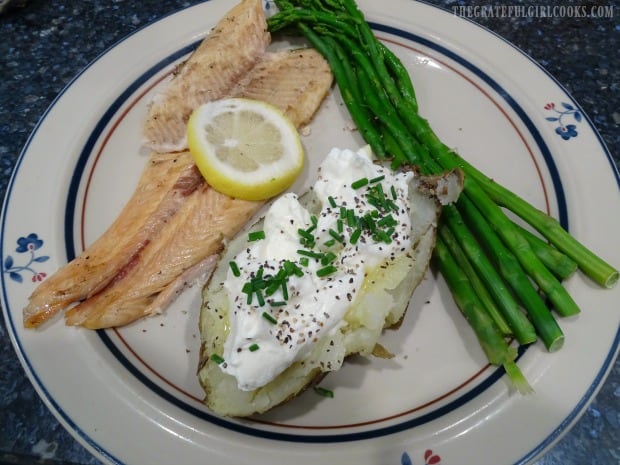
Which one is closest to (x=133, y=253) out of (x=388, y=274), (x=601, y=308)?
(x=388, y=274)

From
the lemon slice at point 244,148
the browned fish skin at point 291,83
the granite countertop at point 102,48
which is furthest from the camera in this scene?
the granite countertop at point 102,48

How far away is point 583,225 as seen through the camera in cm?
256

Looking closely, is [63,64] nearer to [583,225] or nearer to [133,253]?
[133,253]

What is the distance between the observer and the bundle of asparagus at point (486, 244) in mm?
2256

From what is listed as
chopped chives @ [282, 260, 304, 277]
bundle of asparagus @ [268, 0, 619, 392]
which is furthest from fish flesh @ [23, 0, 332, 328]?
chopped chives @ [282, 260, 304, 277]

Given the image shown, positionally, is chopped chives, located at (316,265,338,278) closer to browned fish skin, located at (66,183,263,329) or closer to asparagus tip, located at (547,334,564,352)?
browned fish skin, located at (66,183,263,329)

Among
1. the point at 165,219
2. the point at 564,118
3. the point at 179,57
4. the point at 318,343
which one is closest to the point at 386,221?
the point at 318,343

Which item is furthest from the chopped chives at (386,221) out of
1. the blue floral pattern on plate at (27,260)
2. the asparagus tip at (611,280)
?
the blue floral pattern on plate at (27,260)

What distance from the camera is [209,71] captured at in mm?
3047

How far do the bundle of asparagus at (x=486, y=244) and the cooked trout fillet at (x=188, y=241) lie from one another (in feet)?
0.96

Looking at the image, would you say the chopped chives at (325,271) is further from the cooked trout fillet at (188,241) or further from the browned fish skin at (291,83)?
the browned fish skin at (291,83)

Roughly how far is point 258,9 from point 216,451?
8.30 feet

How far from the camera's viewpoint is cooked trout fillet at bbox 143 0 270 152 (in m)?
2.93

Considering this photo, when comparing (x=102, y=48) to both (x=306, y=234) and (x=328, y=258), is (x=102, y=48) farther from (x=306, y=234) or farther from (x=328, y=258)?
(x=328, y=258)
